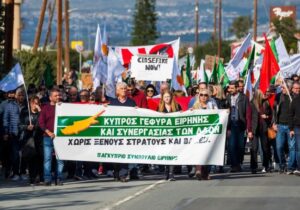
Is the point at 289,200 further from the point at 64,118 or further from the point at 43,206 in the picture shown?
the point at 64,118

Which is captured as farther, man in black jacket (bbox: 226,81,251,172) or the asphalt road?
man in black jacket (bbox: 226,81,251,172)

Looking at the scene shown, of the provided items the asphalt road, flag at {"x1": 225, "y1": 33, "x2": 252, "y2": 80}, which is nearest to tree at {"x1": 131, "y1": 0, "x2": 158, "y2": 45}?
flag at {"x1": 225, "y1": 33, "x2": 252, "y2": 80}

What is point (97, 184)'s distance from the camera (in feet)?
67.0

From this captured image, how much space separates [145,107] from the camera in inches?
885

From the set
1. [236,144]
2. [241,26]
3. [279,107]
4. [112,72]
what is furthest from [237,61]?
[241,26]

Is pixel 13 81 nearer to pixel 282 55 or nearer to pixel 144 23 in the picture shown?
pixel 282 55

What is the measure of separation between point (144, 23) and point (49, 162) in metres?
110

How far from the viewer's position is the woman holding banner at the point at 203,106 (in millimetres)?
20984

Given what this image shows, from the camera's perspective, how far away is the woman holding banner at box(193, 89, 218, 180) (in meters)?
21.0

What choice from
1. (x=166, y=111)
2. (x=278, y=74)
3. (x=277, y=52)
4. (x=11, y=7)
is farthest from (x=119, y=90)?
(x=277, y=52)

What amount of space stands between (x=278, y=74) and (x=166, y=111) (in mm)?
4201

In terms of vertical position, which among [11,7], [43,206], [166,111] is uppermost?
[11,7]

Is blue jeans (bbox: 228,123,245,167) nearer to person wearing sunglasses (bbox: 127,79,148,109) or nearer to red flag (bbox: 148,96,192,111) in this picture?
red flag (bbox: 148,96,192,111)

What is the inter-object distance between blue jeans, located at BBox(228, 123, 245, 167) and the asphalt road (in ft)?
4.64
